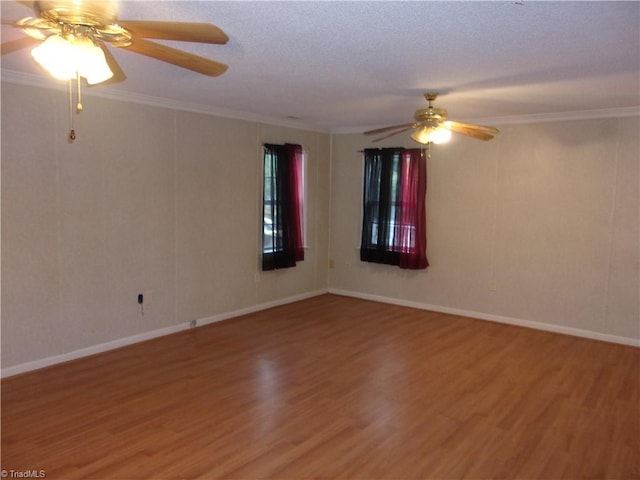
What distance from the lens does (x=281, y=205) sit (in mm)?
6285

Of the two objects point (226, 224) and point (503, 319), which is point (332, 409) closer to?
point (226, 224)

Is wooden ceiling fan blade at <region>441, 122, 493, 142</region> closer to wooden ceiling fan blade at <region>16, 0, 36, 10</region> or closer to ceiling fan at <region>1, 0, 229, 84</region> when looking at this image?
ceiling fan at <region>1, 0, 229, 84</region>

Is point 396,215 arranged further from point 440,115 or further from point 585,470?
point 585,470

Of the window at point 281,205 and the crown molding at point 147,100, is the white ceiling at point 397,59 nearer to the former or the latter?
the crown molding at point 147,100

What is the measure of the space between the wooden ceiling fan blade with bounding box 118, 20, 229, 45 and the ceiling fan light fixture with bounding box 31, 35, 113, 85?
171 mm

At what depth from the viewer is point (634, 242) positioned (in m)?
5.00

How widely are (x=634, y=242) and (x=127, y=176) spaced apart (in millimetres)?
5099

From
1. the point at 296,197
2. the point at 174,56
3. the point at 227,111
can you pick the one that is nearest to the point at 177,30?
the point at 174,56

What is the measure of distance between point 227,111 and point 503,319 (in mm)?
4027

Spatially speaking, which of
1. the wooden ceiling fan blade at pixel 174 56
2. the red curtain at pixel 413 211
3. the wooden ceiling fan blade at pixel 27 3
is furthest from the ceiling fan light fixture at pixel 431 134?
the wooden ceiling fan blade at pixel 27 3

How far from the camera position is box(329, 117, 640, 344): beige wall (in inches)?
199

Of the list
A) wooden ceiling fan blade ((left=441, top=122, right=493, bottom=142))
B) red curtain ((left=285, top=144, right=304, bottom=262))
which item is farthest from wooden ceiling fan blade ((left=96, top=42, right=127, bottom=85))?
red curtain ((left=285, top=144, right=304, bottom=262))

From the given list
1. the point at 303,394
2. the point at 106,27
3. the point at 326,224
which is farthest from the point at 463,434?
the point at 326,224

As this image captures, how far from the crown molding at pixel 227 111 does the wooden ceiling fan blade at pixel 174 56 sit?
223 centimetres
